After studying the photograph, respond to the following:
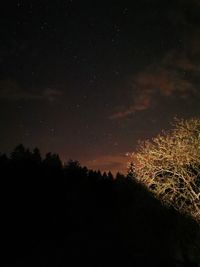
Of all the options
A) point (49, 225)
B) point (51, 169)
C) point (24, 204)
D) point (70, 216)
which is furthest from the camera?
point (51, 169)

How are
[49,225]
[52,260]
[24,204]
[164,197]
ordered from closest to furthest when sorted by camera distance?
[164,197], [52,260], [24,204], [49,225]

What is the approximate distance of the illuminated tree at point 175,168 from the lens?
→ 29.3 meters

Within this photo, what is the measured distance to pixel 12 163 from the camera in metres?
56.7

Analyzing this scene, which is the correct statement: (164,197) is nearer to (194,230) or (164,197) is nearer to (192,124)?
(194,230)

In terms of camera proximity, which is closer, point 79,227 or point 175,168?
point 175,168

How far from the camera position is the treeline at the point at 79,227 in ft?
97.3

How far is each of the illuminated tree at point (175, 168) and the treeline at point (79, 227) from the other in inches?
36.1

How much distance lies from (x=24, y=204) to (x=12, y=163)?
902cm

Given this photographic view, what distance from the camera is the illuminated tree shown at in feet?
96.2

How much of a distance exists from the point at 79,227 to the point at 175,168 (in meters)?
32.8

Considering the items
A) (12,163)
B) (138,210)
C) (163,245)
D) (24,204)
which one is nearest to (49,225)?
(24,204)

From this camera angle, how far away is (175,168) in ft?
97.2

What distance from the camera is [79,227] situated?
59812 mm

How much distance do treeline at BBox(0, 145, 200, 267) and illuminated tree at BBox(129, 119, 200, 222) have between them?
918 mm
